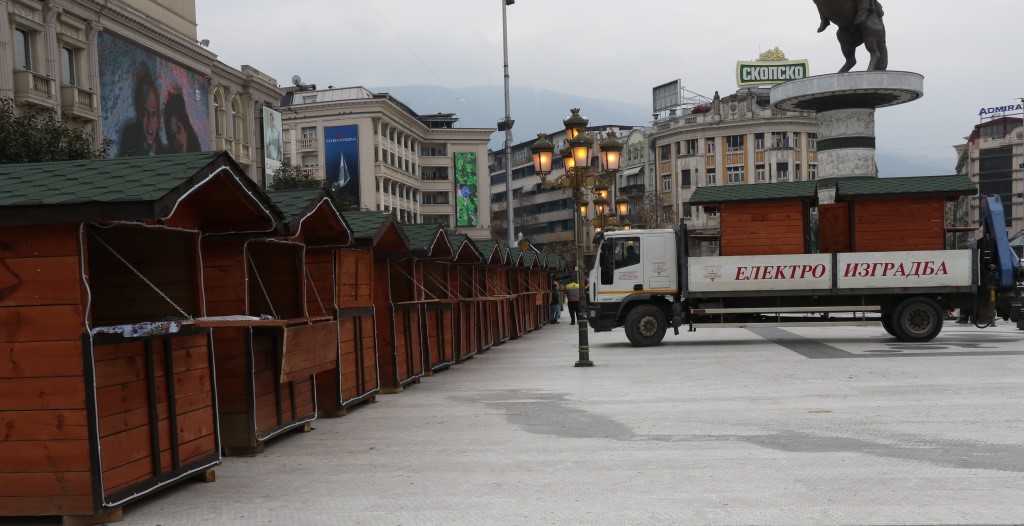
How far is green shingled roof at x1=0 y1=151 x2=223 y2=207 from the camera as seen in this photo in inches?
266

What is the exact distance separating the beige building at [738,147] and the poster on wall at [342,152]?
33.2 m

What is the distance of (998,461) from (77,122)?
38800 millimetres

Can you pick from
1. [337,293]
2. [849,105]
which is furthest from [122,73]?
[337,293]

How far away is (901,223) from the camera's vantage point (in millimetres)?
21578

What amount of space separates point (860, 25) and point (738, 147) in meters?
63.1

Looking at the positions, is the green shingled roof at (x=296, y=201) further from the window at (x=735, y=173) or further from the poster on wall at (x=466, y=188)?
the poster on wall at (x=466, y=188)

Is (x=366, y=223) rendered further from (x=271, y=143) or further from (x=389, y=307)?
(x=271, y=143)

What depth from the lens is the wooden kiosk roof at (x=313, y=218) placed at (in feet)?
33.8

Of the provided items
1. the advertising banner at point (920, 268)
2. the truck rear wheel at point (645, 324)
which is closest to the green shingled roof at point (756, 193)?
the advertising banner at point (920, 268)

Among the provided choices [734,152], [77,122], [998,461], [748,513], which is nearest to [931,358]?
[998,461]

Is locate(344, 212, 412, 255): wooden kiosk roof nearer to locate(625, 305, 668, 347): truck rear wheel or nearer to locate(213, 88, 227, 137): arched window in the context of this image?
locate(625, 305, 668, 347): truck rear wheel

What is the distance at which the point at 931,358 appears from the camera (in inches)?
698

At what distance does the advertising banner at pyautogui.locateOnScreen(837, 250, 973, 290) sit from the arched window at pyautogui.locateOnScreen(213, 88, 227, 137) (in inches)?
1700

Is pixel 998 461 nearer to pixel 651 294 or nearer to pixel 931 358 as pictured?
pixel 931 358
